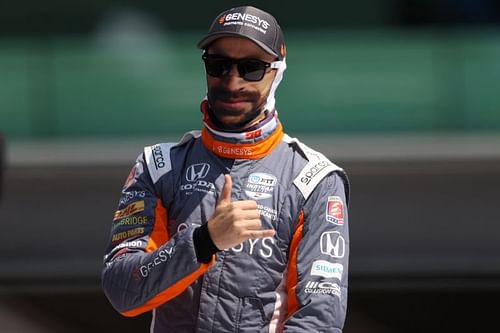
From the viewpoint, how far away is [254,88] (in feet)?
10.7

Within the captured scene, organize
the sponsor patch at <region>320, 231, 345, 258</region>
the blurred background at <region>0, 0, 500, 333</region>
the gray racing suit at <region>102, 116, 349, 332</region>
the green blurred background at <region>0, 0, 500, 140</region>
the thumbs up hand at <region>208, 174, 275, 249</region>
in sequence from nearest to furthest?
the thumbs up hand at <region>208, 174, 275, 249</region>, the gray racing suit at <region>102, 116, 349, 332</region>, the sponsor patch at <region>320, 231, 345, 258</region>, the blurred background at <region>0, 0, 500, 333</region>, the green blurred background at <region>0, 0, 500, 140</region>

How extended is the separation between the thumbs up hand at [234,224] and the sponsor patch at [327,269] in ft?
0.76

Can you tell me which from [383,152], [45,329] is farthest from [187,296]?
[383,152]

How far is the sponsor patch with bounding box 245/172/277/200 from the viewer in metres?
3.21

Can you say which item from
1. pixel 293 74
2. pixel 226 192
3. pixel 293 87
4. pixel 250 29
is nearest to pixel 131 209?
pixel 226 192

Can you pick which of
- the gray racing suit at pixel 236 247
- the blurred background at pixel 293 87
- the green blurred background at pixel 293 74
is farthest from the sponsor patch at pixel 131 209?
the green blurred background at pixel 293 74

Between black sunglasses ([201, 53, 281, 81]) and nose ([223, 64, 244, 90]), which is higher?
black sunglasses ([201, 53, 281, 81])

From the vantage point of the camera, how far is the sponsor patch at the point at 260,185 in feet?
10.5

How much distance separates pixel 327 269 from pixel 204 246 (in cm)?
38

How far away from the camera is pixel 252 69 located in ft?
10.6

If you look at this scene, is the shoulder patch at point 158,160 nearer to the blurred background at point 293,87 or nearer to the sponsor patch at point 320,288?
the sponsor patch at point 320,288

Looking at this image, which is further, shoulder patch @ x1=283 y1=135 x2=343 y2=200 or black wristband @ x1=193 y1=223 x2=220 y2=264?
shoulder patch @ x1=283 y1=135 x2=343 y2=200

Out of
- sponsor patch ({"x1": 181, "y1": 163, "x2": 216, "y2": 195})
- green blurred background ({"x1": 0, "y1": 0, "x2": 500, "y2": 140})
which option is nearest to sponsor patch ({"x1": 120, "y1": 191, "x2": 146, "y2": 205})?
sponsor patch ({"x1": 181, "y1": 163, "x2": 216, "y2": 195})

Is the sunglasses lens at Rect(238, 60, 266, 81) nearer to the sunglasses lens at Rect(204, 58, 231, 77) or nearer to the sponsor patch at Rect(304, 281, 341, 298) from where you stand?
the sunglasses lens at Rect(204, 58, 231, 77)
